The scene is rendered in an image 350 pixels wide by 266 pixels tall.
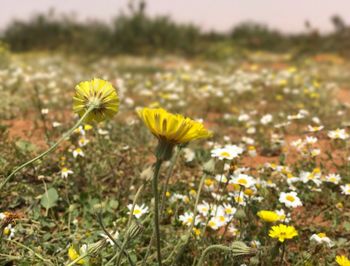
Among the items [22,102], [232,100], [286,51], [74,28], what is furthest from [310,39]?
[22,102]

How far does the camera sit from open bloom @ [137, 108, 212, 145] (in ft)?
4.33

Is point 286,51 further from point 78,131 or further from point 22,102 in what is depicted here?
point 78,131

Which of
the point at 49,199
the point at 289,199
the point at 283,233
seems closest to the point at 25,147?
the point at 49,199

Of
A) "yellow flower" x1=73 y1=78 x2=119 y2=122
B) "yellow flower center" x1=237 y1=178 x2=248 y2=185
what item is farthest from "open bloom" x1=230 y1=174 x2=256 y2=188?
"yellow flower" x1=73 y1=78 x2=119 y2=122

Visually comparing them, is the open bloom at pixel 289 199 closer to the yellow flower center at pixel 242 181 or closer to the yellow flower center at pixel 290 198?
the yellow flower center at pixel 290 198

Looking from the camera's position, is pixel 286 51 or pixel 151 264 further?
pixel 286 51

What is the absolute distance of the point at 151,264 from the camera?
210cm

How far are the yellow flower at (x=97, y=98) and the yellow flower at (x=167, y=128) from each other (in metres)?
0.24

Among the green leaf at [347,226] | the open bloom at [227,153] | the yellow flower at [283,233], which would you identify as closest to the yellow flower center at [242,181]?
the open bloom at [227,153]

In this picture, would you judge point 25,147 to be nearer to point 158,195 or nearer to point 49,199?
point 49,199

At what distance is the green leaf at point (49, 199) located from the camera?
2451 mm

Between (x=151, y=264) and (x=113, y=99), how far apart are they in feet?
2.82

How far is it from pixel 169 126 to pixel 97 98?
337mm

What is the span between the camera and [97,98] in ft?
5.11
